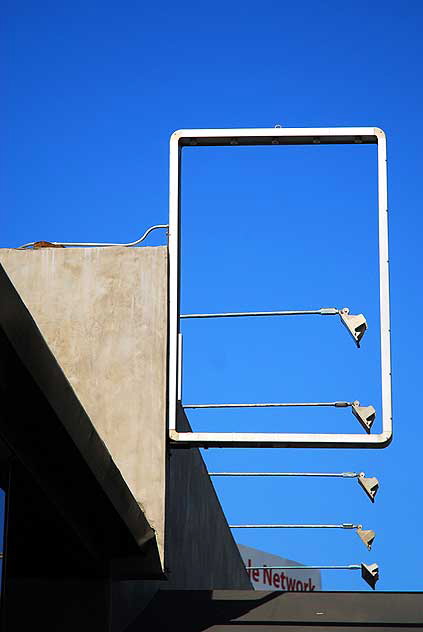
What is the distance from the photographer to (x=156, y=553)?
32.5 ft

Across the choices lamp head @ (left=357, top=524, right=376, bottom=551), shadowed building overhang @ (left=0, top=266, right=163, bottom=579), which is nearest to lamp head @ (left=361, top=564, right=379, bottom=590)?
lamp head @ (left=357, top=524, right=376, bottom=551)

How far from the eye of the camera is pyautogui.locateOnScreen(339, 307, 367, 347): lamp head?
11047 mm

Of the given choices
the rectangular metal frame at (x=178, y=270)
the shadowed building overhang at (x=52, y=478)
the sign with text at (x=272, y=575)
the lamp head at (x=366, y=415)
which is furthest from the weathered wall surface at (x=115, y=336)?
the sign with text at (x=272, y=575)

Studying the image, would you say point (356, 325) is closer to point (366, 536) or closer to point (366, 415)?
point (366, 415)

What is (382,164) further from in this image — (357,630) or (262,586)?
(262,586)

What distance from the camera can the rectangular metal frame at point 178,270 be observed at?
10.2m

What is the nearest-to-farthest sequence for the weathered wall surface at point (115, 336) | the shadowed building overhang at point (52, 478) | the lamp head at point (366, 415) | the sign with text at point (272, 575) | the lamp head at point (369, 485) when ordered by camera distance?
the shadowed building overhang at point (52, 478) < the weathered wall surface at point (115, 336) < the lamp head at point (366, 415) < the lamp head at point (369, 485) < the sign with text at point (272, 575)

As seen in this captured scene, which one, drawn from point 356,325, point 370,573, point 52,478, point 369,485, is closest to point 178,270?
point 356,325

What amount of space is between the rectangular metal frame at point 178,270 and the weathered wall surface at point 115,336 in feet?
0.31

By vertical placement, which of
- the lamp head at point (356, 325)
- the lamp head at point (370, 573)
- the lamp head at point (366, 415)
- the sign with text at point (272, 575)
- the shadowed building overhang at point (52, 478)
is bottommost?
the shadowed building overhang at point (52, 478)

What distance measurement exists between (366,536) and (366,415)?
3640 millimetres

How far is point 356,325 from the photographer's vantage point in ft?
36.5

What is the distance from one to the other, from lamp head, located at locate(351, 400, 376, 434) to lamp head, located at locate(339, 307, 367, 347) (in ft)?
2.30

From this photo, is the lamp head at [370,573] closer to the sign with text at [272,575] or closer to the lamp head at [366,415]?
the lamp head at [366,415]
